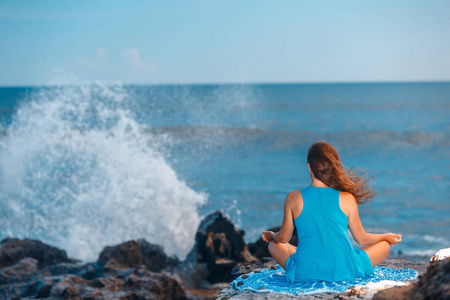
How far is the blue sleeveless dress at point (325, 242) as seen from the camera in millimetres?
3199

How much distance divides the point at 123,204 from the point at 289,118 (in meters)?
28.0

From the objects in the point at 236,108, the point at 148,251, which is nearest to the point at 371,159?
the point at 148,251

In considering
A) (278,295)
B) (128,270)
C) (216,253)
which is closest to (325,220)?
(278,295)

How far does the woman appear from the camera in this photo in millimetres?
3189

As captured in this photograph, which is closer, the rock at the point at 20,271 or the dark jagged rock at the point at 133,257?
the rock at the point at 20,271

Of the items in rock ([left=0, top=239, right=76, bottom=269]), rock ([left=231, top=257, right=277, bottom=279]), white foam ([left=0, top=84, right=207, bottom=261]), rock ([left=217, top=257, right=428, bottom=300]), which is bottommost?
rock ([left=217, top=257, right=428, bottom=300])

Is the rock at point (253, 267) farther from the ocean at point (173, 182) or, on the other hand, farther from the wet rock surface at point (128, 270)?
the ocean at point (173, 182)

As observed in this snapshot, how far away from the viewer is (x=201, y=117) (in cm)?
3625

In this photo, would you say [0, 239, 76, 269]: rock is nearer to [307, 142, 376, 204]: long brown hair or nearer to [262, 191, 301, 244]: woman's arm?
[262, 191, 301, 244]: woman's arm

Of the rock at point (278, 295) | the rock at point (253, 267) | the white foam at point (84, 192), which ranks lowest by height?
the rock at point (278, 295)

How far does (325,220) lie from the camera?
3225 mm

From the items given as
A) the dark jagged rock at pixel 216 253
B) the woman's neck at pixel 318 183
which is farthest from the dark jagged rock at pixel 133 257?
the woman's neck at pixel 318 183

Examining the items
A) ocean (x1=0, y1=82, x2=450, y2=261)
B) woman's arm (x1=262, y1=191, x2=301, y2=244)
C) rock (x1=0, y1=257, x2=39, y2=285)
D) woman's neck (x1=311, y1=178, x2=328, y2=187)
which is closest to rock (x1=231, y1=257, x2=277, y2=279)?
woman's arm (x1=262, y1=191, x2=301, y2=244)

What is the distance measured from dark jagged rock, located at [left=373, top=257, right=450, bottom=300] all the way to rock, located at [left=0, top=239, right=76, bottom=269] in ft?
17.1
